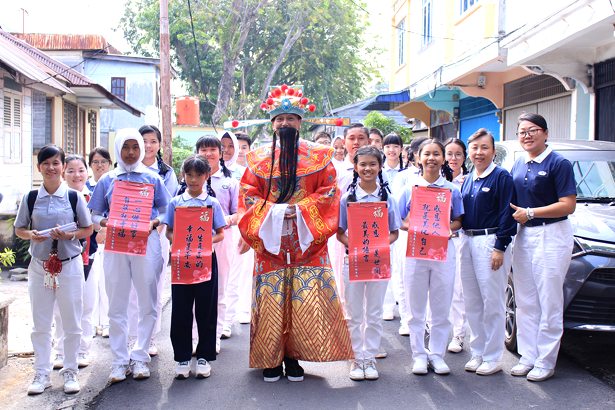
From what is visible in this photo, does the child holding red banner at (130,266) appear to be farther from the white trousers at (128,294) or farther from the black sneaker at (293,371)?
the black sneaker at (293,371)

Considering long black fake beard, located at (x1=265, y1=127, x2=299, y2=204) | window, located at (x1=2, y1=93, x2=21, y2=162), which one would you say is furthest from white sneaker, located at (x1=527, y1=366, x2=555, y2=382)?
window, located at (x1=2, y1=93, x2=21, y2=162)

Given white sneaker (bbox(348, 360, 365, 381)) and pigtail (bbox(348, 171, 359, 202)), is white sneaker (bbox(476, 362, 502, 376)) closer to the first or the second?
white sneaker (bbox(348, 360, 365, 381))

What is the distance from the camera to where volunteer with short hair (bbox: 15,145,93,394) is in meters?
4.81

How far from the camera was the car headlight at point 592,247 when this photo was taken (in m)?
5.14

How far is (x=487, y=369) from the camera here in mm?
5184

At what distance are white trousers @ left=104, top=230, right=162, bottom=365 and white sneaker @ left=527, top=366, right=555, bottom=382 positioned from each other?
2939 mm

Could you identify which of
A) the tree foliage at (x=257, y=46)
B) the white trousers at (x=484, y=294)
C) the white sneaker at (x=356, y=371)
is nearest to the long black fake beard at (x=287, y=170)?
the white sneaker at (x=356, y=371)

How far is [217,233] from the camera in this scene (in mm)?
5324

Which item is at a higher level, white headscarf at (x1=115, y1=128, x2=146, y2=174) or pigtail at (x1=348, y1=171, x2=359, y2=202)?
white headscarf at (x1=115, y1=128, x2=146, y2=174)

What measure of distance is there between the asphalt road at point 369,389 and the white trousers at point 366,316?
258mm

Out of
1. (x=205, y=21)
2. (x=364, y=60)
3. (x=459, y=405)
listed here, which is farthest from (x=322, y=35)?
(x=459, y=405)

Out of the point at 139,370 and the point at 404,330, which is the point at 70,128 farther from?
the point at 139,370

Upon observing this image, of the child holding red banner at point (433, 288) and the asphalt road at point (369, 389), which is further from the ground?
the child holding red banner at point (433, 288)

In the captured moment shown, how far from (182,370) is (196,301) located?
1.75ft
